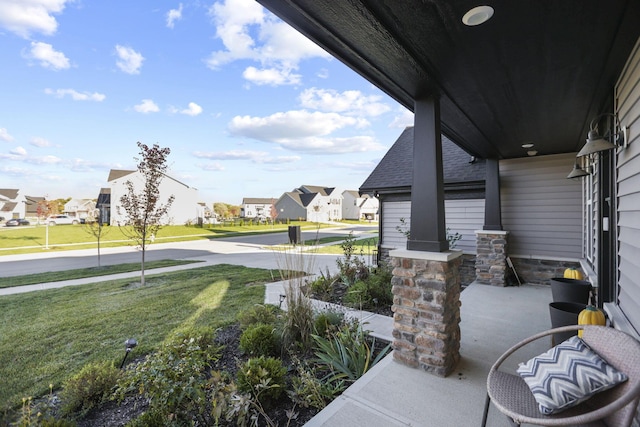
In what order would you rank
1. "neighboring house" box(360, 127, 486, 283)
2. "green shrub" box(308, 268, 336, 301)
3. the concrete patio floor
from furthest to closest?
"neighboring house" box(360, 127, 486, 283) < "green shrub" box(308, 268, 336, 301) < the concrete patio floor

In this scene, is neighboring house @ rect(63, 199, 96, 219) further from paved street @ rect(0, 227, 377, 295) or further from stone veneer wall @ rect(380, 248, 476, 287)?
stone veneer wall @ rect(380, 248, 476, 287)

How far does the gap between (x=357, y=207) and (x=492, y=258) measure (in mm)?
39535

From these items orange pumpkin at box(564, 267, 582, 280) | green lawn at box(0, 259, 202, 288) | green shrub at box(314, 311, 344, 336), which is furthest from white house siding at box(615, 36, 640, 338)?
green lawn at box(0, 259, 202, 288)

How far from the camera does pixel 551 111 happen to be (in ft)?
11.0

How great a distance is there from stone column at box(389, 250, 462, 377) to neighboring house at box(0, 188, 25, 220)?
119 ft

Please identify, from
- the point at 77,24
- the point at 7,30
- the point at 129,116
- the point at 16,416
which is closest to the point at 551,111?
the point at 16,416

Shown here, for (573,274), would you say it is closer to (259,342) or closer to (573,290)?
(573,290)

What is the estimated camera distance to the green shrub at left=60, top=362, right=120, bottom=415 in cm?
215

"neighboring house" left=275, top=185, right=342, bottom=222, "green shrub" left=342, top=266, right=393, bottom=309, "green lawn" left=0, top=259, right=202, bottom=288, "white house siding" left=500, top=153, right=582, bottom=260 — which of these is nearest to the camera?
"green shrub" left=342, top=266, right=393, bottom=309

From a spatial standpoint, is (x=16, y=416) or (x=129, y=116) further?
(x=129, y=116)

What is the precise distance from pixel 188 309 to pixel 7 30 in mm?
4886

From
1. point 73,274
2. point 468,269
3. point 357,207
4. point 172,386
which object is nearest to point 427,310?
point 172,386

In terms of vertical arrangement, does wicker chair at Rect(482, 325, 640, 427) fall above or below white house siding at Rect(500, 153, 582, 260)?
below

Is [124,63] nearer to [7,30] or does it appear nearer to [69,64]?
[69,64]
